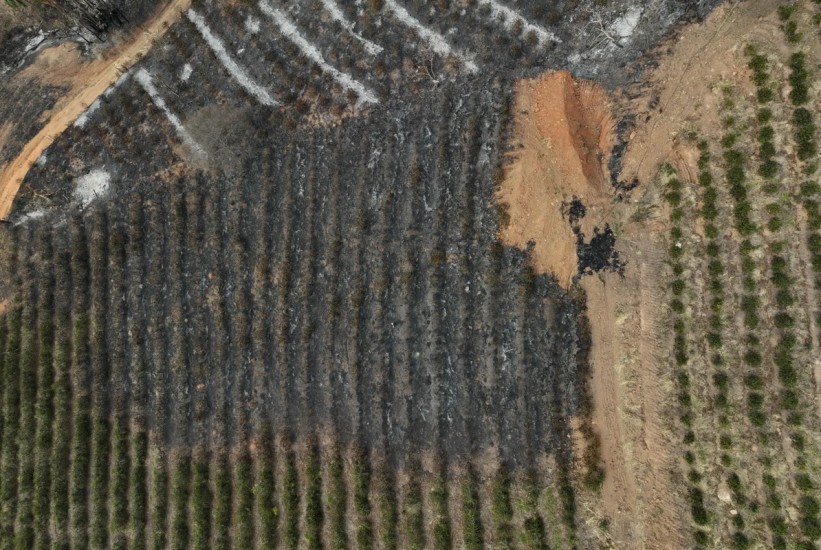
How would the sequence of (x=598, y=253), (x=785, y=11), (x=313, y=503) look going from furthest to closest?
(x=313, y=503), (x=598, y=253), (x=785, y=11)

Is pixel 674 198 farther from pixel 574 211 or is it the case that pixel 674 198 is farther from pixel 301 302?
pixel 301 302

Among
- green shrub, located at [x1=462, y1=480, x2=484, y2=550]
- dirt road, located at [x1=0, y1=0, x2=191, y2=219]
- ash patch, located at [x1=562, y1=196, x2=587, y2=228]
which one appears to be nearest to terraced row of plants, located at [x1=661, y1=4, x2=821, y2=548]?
ash patch, located at [x1=562, y1=196, x2=587, y2=228]

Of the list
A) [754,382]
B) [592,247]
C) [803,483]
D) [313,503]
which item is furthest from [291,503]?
[803,483]

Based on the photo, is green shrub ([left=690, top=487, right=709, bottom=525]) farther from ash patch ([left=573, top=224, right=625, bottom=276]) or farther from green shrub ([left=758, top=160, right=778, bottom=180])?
green shrub ([left=758, top=160, right=778, bottom=180])

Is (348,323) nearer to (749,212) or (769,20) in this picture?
(749,212)

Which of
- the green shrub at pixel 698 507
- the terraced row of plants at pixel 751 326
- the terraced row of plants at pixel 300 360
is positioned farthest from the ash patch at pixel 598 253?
the green shrub at pixel 698 507
